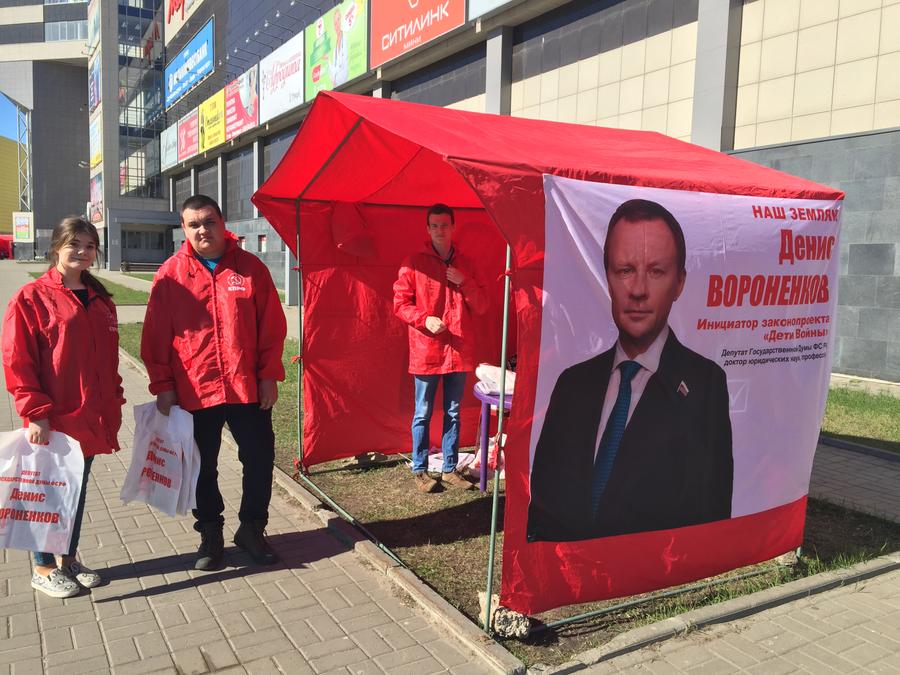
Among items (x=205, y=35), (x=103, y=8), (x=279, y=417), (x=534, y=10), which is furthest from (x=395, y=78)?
(x=103, y=8)

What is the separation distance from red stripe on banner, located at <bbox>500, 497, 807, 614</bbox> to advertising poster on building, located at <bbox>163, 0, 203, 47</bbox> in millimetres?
46265

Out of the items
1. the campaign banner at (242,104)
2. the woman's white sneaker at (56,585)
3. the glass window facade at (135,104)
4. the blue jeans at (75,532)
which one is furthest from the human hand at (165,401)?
the glass window facade at (135,104)

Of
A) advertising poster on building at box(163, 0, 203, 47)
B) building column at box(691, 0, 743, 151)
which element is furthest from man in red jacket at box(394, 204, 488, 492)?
advertising poster on building at box(163, 0, 203, 47)

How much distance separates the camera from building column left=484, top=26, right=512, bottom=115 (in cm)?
1566

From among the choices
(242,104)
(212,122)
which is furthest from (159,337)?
(212,122)

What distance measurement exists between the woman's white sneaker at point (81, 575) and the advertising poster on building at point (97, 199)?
55680 mm

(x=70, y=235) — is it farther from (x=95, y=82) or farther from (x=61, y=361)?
(x=95, y=82)

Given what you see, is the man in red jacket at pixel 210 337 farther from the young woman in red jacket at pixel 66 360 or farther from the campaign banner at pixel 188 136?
the campaign banner at pixel 188 136

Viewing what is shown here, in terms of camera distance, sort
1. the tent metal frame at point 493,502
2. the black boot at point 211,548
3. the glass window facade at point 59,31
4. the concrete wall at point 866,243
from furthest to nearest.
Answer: the glass window facade at point 59,31, the concrete wall at point 866,243, the black boot at point 211,548, the tent metal frame at point 493,502

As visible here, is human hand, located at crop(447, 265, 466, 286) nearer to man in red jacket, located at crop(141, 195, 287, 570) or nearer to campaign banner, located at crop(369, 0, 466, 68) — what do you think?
man in red jacket, located at crop(141, 195, 287, 570)

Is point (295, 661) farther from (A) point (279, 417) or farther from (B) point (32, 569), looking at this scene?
(A) point (279, 417)

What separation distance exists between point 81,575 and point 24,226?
82.7 meters

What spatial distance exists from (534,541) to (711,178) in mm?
1992

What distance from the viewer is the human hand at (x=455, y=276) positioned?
4895 mm
